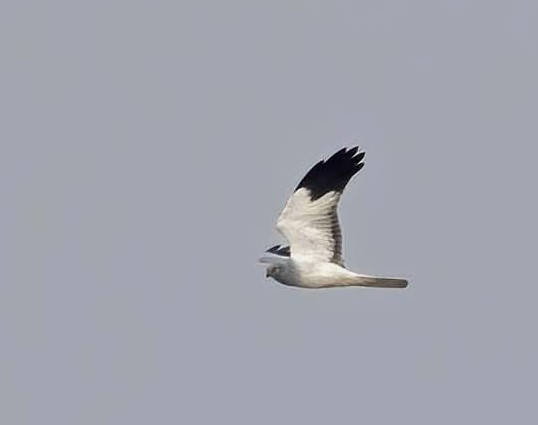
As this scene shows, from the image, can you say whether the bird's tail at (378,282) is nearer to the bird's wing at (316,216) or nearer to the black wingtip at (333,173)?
the bird's wing at (316,216)

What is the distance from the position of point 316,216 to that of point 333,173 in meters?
0.77

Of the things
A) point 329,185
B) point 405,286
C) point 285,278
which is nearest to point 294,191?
point 329,185

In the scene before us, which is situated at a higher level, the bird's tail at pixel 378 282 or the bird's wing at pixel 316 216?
the bird's wing at pixel 316 216

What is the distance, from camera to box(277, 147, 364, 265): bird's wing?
1140 cm

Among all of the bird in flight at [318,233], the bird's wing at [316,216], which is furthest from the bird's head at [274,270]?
the bird's wing at [316,216]

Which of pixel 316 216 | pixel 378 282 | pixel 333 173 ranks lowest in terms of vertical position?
pixel 378 282

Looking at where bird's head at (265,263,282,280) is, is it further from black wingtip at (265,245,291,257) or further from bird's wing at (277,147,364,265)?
black wingtip at (265,245,291,257)

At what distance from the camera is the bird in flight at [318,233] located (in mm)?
11383

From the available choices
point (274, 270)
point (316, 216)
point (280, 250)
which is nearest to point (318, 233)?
point (316, 216)

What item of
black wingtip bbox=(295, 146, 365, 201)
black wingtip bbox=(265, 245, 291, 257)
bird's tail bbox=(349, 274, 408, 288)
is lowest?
bird's tail bbox=(349, 274, 408, 288)

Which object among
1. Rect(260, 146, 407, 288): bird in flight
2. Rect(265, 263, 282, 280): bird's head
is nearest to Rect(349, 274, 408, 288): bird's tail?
Rect(260, 146, 407, 288): bird in flight

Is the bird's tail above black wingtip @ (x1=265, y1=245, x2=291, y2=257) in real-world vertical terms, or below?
below

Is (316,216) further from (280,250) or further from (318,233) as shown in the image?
(280,250)

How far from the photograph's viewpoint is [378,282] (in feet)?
37.4
